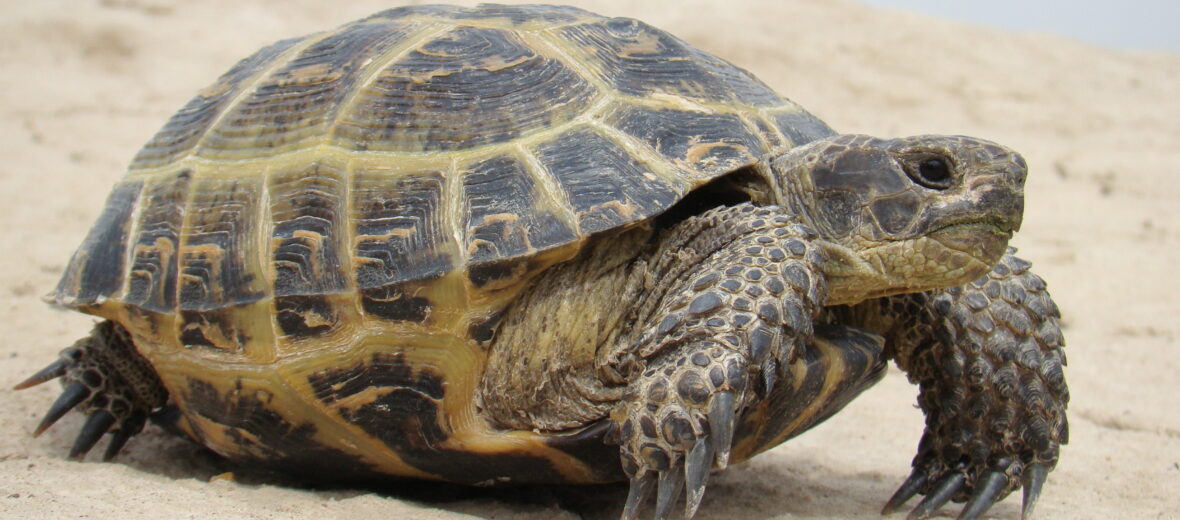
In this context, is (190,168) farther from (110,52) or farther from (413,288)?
(110,52)

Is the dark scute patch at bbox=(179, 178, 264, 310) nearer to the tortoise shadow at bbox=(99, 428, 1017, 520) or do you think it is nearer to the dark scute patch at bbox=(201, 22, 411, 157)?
the dark scute patch at bbox=(201, 22, 411, 157)

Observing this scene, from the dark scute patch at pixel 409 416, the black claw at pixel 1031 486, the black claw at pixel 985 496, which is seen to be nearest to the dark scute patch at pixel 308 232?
the dark scute patch at pixel 409 416

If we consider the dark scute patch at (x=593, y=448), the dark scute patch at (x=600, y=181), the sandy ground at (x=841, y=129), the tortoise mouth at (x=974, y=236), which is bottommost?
the sandy ground at (x=841, y=129)

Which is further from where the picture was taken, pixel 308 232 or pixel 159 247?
pixel 159 247

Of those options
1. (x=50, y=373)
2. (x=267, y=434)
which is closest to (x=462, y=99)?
Result: (x=267, y=434)

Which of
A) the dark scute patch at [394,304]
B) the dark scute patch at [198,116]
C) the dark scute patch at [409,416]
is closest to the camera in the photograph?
the dark scute patch at [394,304]

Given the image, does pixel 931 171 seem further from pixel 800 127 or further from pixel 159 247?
pixel 159 247

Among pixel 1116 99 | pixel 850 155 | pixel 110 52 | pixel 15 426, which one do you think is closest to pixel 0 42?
pixel 110 52

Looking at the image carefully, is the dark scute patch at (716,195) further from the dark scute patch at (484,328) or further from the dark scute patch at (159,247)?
the dark scute patch at (159,247)
